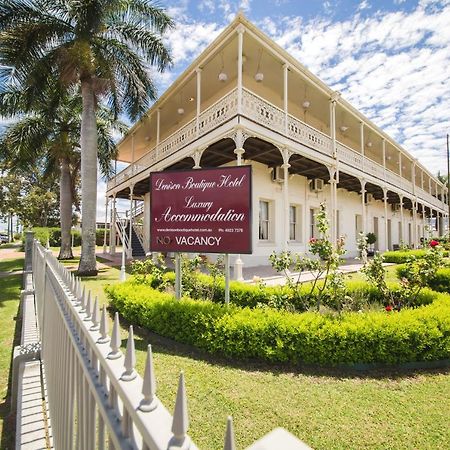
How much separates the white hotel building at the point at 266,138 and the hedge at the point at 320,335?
161 inches

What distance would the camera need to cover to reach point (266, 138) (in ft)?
34.8

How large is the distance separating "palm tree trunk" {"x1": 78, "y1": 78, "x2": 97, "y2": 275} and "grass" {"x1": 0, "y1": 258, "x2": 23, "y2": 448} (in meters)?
2.41

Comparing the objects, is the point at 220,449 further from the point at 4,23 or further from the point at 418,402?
the point at 4,23

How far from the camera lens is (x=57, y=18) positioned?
1070 cm

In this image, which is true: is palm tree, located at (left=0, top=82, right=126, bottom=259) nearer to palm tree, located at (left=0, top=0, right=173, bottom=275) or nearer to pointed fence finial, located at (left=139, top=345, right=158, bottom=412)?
palm tree, located at (left=0, top=0, right=173, bottom=275)

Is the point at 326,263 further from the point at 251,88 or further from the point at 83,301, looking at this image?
the point at 251,88

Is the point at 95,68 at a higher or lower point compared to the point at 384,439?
higher

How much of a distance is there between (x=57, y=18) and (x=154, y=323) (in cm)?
1193

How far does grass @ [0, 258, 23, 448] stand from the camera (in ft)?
9.63

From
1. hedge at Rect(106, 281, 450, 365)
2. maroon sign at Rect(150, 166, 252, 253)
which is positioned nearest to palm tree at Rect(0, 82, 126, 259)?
maroon sign at Rect(150, 166, 252, 253)

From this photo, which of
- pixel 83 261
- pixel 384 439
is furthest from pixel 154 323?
pixel 83 261

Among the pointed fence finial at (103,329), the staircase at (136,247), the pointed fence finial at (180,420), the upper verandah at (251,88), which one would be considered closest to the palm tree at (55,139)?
the upper verandah at (251,88)

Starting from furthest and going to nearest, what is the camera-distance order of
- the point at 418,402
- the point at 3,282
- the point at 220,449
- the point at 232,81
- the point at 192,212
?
the point at 232,81 → the point at 3,282 → the point at 192,212 → the point at 418,402 → the point at 220,449

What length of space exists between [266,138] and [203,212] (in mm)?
6374
